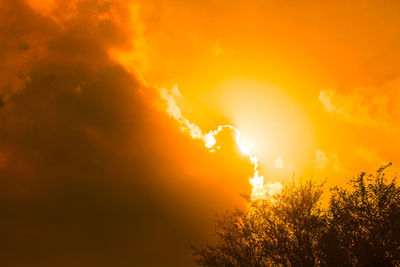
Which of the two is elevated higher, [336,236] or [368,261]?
[336,236]

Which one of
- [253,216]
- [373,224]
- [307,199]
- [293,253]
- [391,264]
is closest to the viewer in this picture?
[391,264]

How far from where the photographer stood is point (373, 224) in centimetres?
2323

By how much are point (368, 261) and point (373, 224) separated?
3.35 m

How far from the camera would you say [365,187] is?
84.2 ft

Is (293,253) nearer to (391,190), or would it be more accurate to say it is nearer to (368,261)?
(368,261)

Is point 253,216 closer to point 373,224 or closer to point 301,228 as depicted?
point 301,228

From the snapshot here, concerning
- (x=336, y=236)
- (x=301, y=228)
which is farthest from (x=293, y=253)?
(x=336, y=236)

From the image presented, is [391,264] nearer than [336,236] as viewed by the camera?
Yes

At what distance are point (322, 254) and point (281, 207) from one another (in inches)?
214

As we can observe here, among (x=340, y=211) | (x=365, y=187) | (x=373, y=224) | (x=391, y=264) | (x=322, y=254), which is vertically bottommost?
(x=391, y=264)

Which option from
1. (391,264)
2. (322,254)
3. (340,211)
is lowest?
(391,264)

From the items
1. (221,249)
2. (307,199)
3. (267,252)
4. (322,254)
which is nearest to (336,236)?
(322,254)

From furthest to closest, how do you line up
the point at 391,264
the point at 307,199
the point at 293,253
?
the point at 307,199 < the point at 293,253 < the point at 391,264

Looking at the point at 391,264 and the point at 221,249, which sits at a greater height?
the point at 221,249
